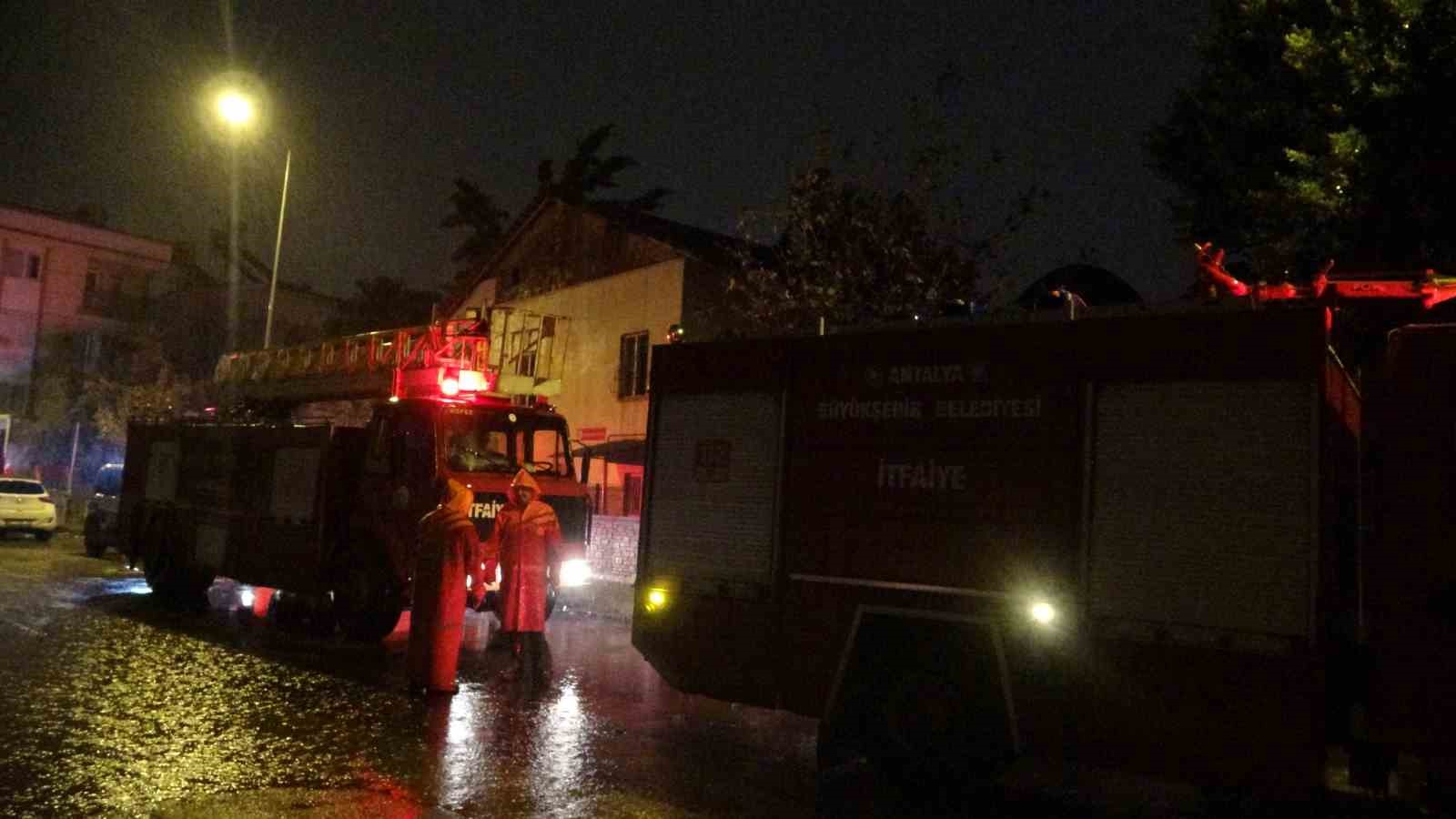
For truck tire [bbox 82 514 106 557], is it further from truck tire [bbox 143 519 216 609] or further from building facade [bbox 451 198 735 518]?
building facade [bbox 451 198 735 518]

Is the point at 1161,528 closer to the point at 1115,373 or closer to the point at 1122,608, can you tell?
the point at 1122,608

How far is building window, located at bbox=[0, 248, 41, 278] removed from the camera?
43562 mm

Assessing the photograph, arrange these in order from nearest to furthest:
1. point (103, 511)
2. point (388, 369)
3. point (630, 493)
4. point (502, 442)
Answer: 1. point (502, 442)
2. point (388, 369)
3. point (103, 511)
4. point (630, 493)

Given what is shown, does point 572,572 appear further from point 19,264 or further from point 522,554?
point 19,264

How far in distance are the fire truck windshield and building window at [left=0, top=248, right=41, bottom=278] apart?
40.1 meters

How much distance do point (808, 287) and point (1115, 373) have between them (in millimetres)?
11912

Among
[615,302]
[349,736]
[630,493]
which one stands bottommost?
[349,736]

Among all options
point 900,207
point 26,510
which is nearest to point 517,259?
point 26,510

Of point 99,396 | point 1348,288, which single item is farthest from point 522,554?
point 99,396

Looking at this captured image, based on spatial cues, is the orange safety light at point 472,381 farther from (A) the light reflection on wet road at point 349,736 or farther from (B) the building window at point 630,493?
(B) the building window at point 630,493

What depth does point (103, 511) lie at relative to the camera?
64.1 ft

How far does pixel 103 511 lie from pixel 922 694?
58.1ft

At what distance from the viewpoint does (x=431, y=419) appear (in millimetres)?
12008

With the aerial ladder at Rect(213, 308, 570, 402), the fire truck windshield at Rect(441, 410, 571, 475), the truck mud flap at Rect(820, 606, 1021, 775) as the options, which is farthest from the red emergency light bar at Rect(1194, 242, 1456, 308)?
the aerial ladder at Rect(213, 308, 570, 402)
